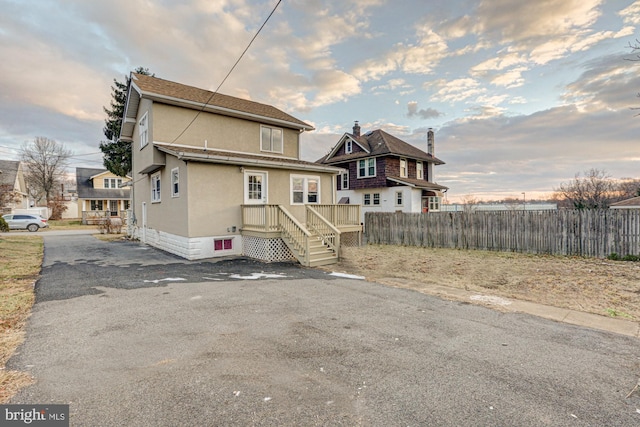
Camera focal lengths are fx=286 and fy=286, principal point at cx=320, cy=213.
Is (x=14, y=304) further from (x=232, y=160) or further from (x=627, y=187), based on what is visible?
(x=627, y=187)

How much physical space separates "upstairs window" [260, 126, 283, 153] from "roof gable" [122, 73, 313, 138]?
1.49 ft

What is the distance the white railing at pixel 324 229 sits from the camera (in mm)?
11164

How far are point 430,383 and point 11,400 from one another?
A: 424 cm

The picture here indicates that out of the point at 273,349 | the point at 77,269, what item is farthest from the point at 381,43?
the point at 77,269

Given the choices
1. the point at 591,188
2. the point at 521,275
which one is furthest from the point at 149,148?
the point at 591,188

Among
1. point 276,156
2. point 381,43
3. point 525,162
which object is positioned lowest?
point 276,156

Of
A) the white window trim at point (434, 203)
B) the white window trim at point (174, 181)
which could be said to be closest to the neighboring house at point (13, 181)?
the white window trim at point (174, 181)

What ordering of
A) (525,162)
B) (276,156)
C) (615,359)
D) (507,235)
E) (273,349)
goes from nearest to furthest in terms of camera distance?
(615,359) < (273,349) < (507,235) < (276,156) < (525,162)

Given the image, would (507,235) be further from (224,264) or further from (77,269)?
(77,269)

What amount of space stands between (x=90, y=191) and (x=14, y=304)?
39951 mm

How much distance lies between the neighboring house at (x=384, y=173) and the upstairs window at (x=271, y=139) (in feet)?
33.7

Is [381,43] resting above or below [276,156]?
above

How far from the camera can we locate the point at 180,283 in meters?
7.78

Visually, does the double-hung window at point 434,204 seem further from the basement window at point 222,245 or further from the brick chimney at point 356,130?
the basement window at point 222,245
